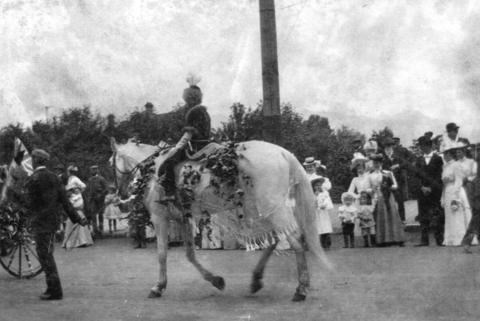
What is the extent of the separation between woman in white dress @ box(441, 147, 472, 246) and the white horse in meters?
6.24

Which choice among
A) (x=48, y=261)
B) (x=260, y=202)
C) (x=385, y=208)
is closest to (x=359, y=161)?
(x=385, y=208)

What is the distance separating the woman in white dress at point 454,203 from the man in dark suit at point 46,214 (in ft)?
26.3

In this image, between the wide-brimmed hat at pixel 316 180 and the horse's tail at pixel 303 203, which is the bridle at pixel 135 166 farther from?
the wide-brimmed hat at pixel 316 180

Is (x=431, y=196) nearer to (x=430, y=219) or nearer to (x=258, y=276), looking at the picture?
(x=430, y=219)

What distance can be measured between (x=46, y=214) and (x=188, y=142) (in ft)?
6.63

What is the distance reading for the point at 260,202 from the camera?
31.6 feet

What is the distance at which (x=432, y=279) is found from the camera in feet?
33.6

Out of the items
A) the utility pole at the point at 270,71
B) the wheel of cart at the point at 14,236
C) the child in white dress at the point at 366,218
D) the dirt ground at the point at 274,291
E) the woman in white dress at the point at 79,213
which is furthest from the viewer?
the woman in white dress at the point at 79,213

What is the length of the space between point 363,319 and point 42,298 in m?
4.44

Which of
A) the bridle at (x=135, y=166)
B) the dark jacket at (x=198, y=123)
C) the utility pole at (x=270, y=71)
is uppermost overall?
the utility pole at (x=270, y=71)

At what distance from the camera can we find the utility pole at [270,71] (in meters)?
14.6

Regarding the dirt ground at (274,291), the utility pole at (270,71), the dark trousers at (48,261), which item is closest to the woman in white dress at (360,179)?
the dirt ground at (274,291)

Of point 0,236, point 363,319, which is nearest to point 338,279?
point 363,319

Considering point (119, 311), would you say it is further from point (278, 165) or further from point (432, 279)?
point (432, 279)
